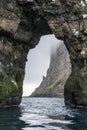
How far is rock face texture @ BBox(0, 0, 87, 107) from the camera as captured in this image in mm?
68375

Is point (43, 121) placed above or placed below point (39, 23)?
below

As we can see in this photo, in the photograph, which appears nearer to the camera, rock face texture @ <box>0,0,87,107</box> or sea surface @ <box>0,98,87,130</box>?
sea surface @ <box>0,98,87,130</box>

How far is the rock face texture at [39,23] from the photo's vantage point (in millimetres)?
68375

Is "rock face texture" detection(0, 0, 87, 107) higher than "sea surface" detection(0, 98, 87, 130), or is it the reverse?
"rock face texture" detection(0, 0, 87, 107)

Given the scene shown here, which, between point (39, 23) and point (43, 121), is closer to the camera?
point (43, 121)

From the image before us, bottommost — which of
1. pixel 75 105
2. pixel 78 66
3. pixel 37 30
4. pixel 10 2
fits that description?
pixel 75 105

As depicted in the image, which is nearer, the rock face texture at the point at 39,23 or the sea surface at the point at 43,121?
the sea surface at the point at 43,121

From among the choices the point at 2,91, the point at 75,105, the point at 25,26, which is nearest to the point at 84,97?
the point at 75,105

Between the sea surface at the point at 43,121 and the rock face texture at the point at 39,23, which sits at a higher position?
the rock face texture at the point at 39,23

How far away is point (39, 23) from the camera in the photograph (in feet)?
246

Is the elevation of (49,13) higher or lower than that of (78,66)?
higher

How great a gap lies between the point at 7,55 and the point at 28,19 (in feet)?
35.5

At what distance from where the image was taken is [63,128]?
2983cm

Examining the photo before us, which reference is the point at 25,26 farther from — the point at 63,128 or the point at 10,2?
the point at 63,128
